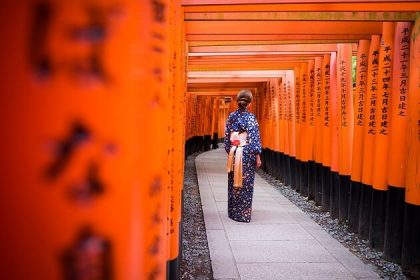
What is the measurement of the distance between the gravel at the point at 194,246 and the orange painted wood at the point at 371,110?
2.39 meters

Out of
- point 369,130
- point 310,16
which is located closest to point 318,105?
point 369,130

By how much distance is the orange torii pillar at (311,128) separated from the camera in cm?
859

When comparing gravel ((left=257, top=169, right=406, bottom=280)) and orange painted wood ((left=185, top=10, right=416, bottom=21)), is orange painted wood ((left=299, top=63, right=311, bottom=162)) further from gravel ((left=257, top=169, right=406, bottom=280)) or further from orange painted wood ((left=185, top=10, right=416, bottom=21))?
orange painted wood ((left=185, top=10, right=416, bottom=21))

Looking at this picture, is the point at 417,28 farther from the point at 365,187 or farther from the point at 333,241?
the point at 333,241

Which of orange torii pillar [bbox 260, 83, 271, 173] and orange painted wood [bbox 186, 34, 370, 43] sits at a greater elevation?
orange painted wood [bbox 186, 34, 370, 43]

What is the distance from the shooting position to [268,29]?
5641mm

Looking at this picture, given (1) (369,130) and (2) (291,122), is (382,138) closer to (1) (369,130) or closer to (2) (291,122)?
(1) (369,130)

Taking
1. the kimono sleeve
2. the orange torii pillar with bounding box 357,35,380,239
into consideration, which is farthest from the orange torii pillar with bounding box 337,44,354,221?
the kimono sleeve

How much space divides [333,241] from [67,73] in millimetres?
5707

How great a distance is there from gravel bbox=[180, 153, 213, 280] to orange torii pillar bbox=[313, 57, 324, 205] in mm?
2408

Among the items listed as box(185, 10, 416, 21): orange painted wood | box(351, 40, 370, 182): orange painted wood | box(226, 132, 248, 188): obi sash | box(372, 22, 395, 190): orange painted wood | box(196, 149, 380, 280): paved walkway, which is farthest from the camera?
box(226, 132, 248, 188): obi sash

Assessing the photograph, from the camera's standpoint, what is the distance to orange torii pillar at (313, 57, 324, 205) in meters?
7.96

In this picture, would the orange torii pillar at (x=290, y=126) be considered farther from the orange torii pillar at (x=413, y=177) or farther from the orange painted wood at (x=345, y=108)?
the orange torii pillar at (x=413, y=177)

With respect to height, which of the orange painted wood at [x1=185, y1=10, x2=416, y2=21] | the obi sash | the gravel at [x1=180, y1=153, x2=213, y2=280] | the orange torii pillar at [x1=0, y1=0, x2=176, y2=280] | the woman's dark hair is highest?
the orange painted wood at [x1=185, y1=10, x2=416, y2=21]
